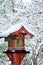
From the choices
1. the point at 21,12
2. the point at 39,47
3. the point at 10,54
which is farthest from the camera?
the point at 21,12

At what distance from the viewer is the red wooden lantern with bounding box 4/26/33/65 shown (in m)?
3.67

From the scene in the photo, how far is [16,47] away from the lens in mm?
3715

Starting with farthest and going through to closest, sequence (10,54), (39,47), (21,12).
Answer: (21,12) < (39,47) < (10,54)

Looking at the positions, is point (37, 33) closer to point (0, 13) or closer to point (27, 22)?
point (27, 22)

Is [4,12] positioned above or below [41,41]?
above

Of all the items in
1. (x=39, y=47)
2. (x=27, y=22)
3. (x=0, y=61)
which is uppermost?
(x=27, y=22)

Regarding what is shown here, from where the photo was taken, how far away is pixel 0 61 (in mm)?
6613

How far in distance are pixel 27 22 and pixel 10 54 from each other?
124 inches

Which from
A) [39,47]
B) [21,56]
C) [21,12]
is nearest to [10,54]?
[21,56]

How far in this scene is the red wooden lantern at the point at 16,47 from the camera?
12.0 ft

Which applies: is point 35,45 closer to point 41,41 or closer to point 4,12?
point 41,41

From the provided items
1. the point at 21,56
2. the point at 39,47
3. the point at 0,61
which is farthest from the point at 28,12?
the point at 21,56

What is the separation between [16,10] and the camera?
7.18 m

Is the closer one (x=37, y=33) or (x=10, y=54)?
(x=10, y=54)
